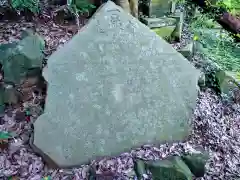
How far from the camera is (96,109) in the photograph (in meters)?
2.83

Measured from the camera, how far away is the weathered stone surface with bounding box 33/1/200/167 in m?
2.73

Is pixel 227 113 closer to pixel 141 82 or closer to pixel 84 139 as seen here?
pixel 141 82

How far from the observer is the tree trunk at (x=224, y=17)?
4.94 meters

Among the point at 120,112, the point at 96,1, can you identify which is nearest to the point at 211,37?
the point at 96,1

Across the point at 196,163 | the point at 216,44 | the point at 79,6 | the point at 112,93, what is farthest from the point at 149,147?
the point at 216,44

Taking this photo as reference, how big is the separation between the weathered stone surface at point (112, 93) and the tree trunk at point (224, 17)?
2224 millimetres

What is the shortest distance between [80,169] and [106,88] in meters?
0.80

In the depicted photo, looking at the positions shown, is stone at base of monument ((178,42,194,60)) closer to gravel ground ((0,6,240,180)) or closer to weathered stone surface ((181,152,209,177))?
gravel ground ((0,6,240,180))

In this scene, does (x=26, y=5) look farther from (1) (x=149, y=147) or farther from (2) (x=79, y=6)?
(1) (x=149, y=147)

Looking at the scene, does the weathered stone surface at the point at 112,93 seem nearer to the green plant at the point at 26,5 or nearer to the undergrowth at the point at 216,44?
the green plant at the point at 26,5

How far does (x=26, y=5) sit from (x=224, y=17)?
3313mm

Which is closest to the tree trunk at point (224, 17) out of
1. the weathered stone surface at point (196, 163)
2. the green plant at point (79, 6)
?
the green plant at point (79, 6)

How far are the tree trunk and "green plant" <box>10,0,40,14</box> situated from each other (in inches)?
120

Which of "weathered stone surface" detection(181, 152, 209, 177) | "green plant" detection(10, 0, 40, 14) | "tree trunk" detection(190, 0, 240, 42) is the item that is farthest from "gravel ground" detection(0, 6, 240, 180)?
"tree trunk" detection(190, 0, 240, 42)
